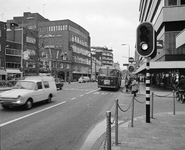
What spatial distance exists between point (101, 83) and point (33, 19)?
6310 centimetres

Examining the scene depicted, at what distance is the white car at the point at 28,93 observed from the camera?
866 cm

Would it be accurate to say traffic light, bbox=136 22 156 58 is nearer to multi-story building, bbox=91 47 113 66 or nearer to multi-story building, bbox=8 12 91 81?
multi-story building, bbox=8 12 91 81

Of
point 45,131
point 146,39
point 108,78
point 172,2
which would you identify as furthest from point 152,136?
point 172,2

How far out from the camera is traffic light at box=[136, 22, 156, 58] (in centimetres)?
648

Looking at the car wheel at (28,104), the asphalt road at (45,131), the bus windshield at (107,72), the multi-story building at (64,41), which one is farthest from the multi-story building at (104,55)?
the asphalt road at (45,131)

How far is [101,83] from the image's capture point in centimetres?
2252

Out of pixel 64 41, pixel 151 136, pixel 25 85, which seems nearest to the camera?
pixel 151 136

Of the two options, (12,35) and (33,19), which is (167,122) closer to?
(12,35)

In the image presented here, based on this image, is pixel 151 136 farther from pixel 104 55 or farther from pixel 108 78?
pixel 104 55

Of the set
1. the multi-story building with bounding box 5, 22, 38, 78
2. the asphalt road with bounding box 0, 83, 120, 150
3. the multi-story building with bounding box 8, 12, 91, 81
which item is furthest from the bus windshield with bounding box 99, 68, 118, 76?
the multi-story building with bounding box 8, 12, 91, 81

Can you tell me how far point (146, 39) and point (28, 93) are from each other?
6434mm

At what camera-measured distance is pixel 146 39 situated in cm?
654

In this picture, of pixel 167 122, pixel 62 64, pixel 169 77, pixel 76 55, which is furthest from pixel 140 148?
pixel 76 55

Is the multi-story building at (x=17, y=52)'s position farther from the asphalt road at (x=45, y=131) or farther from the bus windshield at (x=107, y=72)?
the asphalt road at (x=45, y=131)
